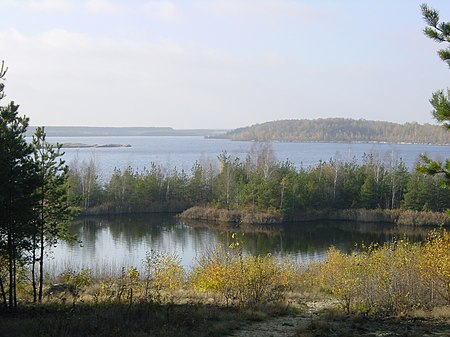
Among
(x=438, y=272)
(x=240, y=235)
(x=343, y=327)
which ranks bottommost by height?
(x=240, y=235)

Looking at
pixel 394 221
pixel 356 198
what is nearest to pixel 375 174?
pixel 356 198

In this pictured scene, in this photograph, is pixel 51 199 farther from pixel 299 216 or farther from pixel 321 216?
pixel 321 216

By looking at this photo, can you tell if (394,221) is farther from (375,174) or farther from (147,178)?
(147,178)

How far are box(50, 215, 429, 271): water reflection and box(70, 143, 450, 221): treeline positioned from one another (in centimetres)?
374

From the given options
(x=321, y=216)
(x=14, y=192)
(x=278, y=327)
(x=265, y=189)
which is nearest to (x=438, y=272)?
(x=278, y=327)

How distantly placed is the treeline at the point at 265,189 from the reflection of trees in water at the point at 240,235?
4.01 m

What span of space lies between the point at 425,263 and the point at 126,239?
32.4m

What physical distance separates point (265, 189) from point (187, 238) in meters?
13.4

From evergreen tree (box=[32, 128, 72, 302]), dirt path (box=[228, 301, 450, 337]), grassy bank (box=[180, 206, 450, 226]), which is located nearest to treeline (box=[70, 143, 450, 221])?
grassy bank (box=[180, 206, 450, 226])

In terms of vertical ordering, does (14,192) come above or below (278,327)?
above

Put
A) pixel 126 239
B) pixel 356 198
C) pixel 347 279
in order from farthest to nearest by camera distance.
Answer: pixel 356 198 → pixel 126 239 → pixel 347 279

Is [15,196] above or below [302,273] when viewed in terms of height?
above

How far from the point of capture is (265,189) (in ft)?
178

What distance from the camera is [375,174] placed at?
6519 centimetres
